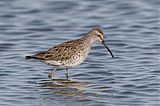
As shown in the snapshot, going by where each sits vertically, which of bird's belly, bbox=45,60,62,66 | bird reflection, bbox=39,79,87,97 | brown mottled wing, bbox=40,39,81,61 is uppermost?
brown mottled wing, bbox=40,39,81,61

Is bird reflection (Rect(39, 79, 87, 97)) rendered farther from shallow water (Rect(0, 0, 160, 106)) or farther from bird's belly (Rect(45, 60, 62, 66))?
bird's belly (Rect(45, 60, 62, 66))

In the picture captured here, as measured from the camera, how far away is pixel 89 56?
1870cm

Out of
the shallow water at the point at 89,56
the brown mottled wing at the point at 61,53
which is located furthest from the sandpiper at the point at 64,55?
the shallow water at the point at 89,56

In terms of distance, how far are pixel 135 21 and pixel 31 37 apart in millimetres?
3881

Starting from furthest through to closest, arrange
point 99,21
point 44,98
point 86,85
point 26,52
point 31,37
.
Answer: point 99,21, point 31,37, point 26,52, point 86,85, point 44,98

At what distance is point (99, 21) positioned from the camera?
22625mm

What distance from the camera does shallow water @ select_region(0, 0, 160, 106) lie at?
47.8 feet

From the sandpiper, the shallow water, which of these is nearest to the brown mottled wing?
the sandpiper

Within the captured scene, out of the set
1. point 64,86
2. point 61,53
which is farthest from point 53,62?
point 64,86

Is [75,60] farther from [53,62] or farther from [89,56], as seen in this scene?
[89,56]

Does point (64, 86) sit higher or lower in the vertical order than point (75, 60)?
lower

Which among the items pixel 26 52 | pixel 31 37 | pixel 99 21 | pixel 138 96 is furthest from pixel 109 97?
pixel 99 21

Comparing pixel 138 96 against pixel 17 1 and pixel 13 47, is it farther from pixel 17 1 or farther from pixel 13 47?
pixel 17 1

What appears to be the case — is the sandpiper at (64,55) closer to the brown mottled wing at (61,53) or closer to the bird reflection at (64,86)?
the brown mottled wing at (61,53)
